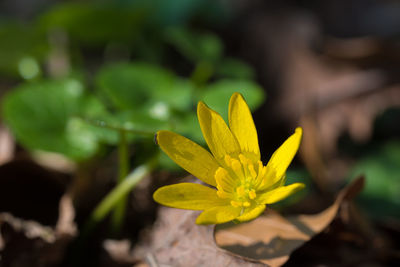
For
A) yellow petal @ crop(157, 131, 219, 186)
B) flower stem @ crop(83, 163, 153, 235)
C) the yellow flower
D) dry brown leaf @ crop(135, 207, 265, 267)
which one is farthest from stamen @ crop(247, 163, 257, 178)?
flower stem @ crop(83, 163, 153, 235)

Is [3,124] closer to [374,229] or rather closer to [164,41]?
[164,41]

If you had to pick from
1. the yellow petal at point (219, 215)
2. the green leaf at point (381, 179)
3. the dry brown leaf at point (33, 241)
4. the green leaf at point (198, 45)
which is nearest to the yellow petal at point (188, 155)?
the yellow petal at point (219, 215)

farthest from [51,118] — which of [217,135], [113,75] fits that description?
[217,135]

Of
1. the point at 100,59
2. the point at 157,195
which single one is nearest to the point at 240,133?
the point at 157,195

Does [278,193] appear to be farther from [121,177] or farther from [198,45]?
[198,45]

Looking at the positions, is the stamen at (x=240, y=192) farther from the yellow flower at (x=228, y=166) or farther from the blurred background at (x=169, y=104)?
the blurred background at (x=169, y=104)

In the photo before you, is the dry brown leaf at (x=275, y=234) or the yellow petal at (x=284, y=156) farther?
the dry brown leaf at (x=275, y=234)
